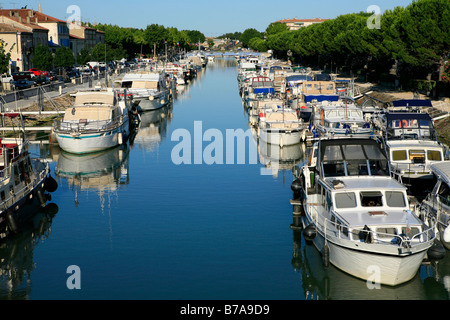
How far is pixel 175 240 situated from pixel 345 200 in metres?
7.08

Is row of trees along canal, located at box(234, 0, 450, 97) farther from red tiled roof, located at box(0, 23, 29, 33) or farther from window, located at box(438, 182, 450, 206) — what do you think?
red tiled roof, located at box(0, 23, 29, 33)

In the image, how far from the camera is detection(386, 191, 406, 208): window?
21.6 metres

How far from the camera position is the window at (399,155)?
98.8 feet

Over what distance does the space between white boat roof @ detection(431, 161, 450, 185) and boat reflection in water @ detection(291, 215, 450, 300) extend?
9.93 ft

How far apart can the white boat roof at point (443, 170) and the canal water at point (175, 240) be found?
2.98 metres

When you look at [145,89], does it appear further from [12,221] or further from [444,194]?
[444,194]

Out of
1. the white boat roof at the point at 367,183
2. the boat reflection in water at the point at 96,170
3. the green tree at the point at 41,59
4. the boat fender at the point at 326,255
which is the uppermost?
the green tree at the point at 41,59

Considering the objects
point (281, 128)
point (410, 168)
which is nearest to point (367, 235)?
point (410, 168)

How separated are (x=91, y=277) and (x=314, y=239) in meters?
8.26

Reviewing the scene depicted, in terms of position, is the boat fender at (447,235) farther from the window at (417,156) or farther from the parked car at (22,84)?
the parked car at (22,84)

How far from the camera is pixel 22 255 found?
918 inches

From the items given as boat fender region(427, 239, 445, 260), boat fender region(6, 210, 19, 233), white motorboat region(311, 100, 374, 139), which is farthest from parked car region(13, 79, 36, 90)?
boat fender region(427, 239, 445, 260)

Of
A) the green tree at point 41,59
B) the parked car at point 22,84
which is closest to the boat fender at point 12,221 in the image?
the parked car at point 22,84
